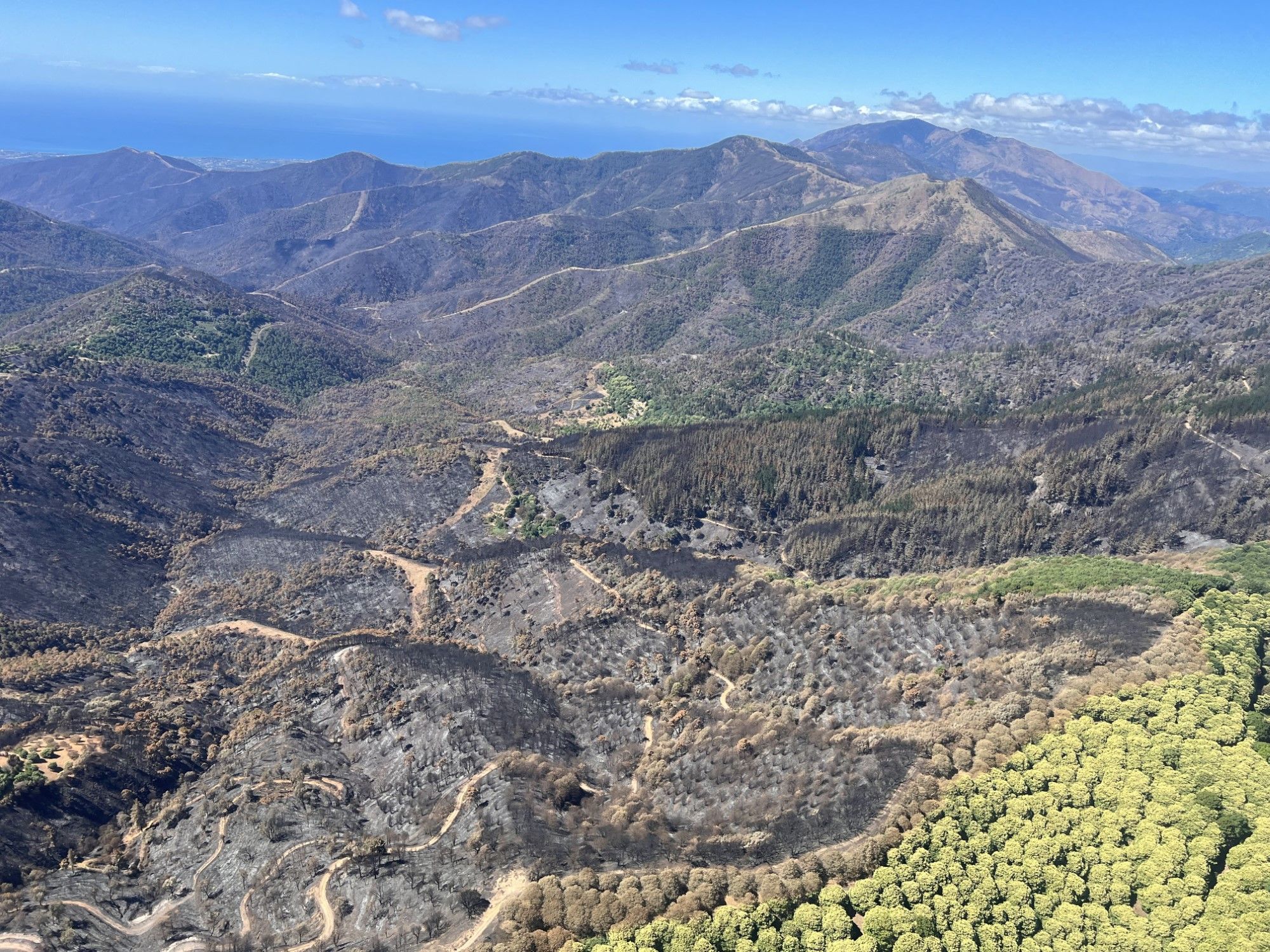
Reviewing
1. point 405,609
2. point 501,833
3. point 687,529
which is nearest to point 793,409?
point 687,529

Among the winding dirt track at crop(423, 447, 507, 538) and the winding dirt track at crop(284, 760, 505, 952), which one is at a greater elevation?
the winding dirt track at crop(423, 447, 507, 538)

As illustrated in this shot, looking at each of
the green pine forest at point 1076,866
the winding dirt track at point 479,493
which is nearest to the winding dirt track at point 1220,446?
the green pine forest at point 1076,866

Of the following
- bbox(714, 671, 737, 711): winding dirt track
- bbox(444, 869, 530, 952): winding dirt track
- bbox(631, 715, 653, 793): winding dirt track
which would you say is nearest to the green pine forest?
bbox(444, 869, 530, 952): winding dirt track

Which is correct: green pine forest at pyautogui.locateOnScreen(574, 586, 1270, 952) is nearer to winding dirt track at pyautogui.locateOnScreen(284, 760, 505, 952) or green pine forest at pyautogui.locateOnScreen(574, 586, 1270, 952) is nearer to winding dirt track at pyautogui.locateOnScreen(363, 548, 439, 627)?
winding dirt track at pyautogui.locateOnScreen(284, 760, 505, 952)

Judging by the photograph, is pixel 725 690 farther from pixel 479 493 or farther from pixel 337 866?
pixel 479 493

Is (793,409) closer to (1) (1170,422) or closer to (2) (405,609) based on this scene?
(1) (1170,422)

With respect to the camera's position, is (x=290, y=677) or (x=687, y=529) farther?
(x=687, y=529)

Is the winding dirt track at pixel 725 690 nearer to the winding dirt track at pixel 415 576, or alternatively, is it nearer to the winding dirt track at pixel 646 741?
the winding dirt track at pixel 646 741

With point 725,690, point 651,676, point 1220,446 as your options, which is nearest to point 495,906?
point 725,690
